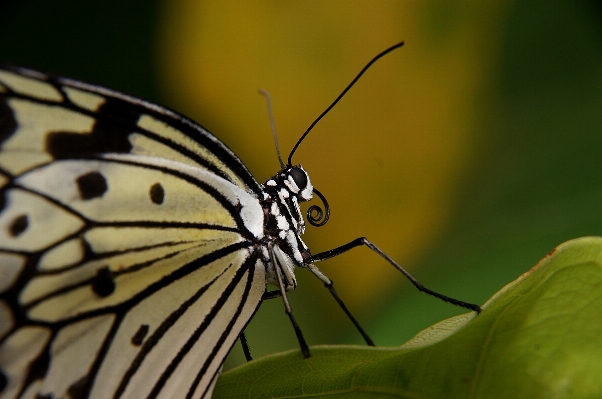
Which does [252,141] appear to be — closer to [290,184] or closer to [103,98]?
[290,184]

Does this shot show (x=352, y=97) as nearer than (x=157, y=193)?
No

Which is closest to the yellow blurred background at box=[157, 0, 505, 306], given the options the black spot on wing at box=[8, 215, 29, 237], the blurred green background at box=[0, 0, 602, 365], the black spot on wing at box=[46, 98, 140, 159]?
the blurred green background at box=[0, 0, 602, 365]

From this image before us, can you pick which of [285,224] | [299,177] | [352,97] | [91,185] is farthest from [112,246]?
[352,97]

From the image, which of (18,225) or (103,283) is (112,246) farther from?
(18,225)

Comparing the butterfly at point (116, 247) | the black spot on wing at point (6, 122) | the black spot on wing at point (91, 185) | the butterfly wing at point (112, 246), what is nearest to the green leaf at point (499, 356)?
the butterfly at point (116, 247)

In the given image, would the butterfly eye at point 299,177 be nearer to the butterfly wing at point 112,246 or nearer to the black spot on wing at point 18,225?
the butterfly wing at point 112,246

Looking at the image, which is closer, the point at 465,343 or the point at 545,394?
the point at 545,394

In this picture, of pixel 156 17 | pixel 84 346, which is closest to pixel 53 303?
pixel 84 346

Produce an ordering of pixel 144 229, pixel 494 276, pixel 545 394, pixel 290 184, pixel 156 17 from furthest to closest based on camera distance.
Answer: pixel 156 17 → pixel 494 276 → pixel 290 184 → pixel 144 229 → pixel 545 394
